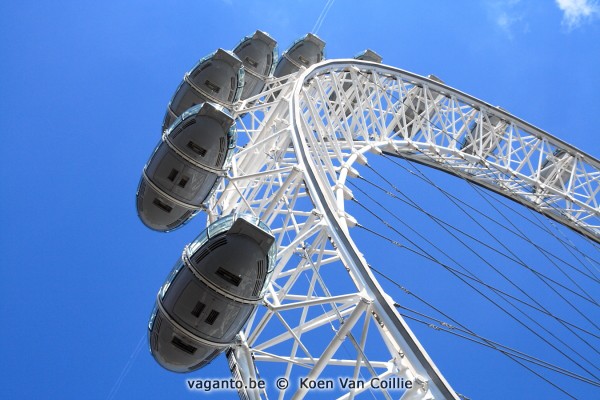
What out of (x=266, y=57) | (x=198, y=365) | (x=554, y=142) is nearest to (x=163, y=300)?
(x=198, y=365)

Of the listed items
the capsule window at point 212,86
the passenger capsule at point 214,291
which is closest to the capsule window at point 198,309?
the passenger capsule at point 214,291

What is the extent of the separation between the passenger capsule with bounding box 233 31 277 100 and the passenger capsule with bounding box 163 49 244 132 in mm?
2733

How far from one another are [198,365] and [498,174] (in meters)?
18.0

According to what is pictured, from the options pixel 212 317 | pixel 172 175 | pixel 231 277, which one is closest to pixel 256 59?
pixel 172 175

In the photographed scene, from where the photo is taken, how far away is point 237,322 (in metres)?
10.0

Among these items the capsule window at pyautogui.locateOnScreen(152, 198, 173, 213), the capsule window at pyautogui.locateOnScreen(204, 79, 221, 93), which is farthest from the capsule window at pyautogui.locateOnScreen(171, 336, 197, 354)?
the capsule window at pyautogui.locateOnScreen(204, 79, 221, 93)

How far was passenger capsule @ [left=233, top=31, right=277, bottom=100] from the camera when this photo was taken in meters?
21.3

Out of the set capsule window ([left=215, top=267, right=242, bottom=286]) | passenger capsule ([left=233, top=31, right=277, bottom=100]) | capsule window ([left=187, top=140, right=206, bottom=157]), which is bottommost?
capsule window ([left=215, top=267, right=242, bottom=286])

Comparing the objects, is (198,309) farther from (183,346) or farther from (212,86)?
(212,86)

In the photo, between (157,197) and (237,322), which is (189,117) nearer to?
(157,197)

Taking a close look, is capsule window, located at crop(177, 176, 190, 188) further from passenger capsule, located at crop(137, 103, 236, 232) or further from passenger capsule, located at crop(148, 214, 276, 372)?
passenger capsule, located at crop(148, 214, 276, 372)

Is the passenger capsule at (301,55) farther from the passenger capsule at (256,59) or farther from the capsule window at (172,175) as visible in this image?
the capsule window at (172,175)

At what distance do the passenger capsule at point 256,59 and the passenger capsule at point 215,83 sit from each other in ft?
8.96

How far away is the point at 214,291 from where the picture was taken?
991 cm
